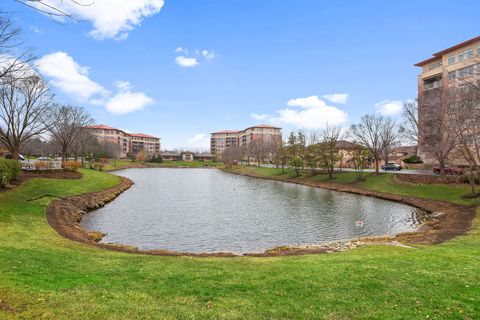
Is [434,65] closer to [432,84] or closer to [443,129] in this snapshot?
[432,84]

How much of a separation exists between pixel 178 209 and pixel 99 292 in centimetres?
2251

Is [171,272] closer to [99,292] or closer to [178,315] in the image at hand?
[99,292]

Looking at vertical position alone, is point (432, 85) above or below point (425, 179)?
above

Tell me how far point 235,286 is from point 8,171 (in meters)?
25.1

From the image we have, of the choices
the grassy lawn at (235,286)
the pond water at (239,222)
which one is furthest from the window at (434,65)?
the grassy lawn at (235,286)

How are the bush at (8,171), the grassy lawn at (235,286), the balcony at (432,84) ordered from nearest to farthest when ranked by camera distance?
1. the grassy lawn at (235,286)
2. the bush at (8,171)
3. the balcony at (432,84)

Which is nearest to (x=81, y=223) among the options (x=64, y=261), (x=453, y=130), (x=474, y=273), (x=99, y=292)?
(x=64, y=261)

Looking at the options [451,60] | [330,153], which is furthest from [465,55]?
[330,153]

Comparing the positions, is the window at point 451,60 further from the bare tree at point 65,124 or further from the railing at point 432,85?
the bare tree at point 65,124

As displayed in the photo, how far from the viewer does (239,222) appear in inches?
956

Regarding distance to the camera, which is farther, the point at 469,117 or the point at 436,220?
the point at 469,117

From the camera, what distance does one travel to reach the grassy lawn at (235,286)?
6297 millimetres

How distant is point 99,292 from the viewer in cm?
725

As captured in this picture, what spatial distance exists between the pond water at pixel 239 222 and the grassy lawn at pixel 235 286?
6621mm
